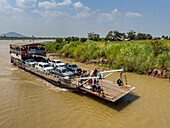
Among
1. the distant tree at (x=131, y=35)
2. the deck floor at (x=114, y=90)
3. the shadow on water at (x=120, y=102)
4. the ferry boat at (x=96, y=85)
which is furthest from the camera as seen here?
the distant tree at (x=131, y=35)

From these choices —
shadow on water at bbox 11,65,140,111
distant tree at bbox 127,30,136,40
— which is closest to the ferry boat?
shadow on water at bbox 11,65,140,111

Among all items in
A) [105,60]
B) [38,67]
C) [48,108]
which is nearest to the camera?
[48,108]

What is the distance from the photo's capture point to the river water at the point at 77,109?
9.76 meters

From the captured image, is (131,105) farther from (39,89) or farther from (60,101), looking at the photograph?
(39,89)

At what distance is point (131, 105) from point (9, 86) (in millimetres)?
15495

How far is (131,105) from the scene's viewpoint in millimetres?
12164

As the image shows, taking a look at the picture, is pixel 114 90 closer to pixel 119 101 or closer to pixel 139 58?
pixel 119 101

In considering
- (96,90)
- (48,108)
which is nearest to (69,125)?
(48,108)

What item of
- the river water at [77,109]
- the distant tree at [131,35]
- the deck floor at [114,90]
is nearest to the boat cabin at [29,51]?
the river water at [77,109]

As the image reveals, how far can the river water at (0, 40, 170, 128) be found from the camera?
32.0 ft

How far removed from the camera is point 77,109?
11.6m

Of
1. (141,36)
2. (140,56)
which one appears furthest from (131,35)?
(140,56)

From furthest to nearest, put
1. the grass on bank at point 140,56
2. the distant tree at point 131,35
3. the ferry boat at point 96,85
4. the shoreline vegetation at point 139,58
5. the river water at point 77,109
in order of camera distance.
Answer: the distant tree at point 131,35 → the grass on bank at point 140,56 → the shoreline vegetation at point 139,58 → the ferry boat at point 96,85 → the river water at point 77,109

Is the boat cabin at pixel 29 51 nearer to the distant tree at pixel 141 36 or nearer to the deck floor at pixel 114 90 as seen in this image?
the deck floor at pixel 114 90
